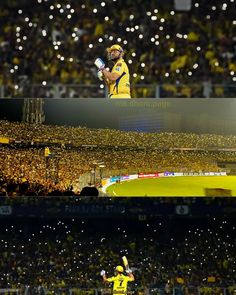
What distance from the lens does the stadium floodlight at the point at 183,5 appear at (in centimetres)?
1438

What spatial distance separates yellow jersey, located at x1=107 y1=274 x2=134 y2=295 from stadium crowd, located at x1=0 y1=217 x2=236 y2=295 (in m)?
0.39

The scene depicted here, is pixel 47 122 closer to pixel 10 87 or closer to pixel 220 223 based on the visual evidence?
pixel 220 223

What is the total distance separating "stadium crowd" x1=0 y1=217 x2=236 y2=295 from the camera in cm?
978

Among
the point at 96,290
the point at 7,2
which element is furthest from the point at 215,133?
the point at 7,2

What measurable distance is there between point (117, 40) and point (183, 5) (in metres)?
1.30

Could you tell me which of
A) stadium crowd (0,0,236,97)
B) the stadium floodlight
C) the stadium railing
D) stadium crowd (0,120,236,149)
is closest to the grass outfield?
stadium crowd (0,120,236,149)

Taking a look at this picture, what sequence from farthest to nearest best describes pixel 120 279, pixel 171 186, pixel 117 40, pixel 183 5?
pixel 183 5, pixel 117 40, pixel 120 279, pixel 171 186

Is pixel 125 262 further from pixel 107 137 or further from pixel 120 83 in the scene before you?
pixel 120 83

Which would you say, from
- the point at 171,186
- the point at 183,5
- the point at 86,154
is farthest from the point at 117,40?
the point at 171,186

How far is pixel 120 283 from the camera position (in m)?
9.24

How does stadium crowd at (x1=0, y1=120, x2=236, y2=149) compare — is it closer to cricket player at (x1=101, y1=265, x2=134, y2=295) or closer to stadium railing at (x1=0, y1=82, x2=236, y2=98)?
cricket player at (x1=101, y1=265, x2=134, y2=295)

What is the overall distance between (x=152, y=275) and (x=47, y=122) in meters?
2.19

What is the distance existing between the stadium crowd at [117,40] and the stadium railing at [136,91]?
26.2 inches

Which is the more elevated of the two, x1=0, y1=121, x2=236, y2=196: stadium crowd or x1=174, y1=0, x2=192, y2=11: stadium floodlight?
x1=174, y1=0, x2=192, y2=11: stadium floodlight
